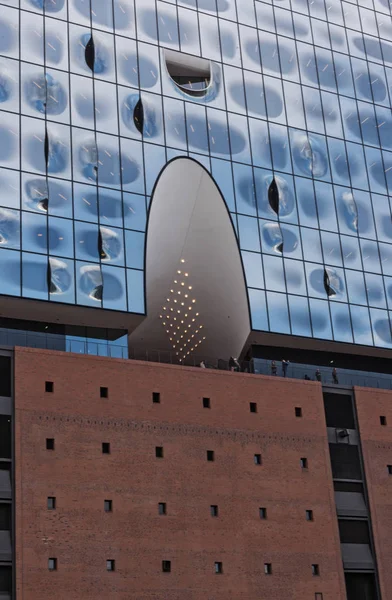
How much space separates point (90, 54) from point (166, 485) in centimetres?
1720

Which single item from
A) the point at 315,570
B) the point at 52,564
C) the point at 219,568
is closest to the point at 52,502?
the point at 52,564

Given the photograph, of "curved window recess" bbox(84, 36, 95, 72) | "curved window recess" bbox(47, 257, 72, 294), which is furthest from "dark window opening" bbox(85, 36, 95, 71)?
"curved window recess" bbox(47, 257, 72, 294)

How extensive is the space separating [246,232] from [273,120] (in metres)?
5.74

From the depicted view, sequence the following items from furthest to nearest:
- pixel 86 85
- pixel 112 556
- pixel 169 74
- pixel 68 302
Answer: pixel 169 74, pixel 86 85, pixel 68 302, pixel 112 556

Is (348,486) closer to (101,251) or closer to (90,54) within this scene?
(101,251)

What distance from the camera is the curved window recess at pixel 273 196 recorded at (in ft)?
151

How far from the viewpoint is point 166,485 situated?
124 feet

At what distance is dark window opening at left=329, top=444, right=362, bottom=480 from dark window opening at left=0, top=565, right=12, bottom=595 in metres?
13.7

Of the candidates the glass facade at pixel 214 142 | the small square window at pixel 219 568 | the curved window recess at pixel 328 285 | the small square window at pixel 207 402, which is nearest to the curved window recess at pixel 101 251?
the glass facade at pixel 214 142

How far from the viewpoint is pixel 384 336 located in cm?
4691

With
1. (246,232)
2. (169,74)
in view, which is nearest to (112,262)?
(246,232)

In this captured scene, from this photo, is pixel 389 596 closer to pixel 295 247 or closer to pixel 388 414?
pixel 388 414

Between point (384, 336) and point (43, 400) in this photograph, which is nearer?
point (43, 400)

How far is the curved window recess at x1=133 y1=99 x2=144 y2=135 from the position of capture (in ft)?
144
